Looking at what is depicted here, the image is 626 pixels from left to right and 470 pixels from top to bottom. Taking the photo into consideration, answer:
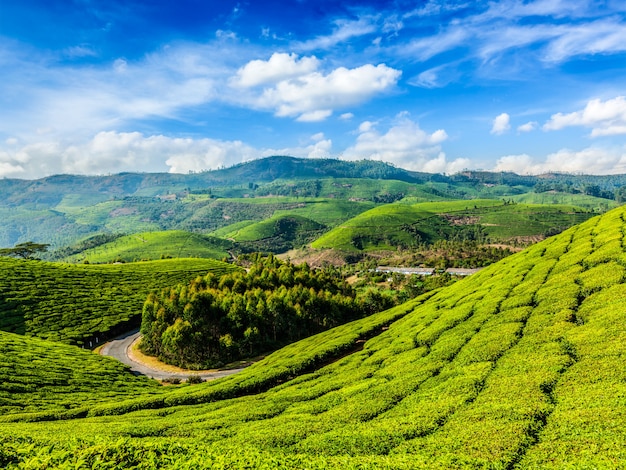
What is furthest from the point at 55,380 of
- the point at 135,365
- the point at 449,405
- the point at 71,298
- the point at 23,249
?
the point at 23,249

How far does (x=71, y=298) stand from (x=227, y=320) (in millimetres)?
58985

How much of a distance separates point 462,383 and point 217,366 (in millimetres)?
68778

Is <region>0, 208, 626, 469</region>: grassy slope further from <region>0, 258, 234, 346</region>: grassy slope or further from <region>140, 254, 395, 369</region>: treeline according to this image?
<region>0, 258, 234, 346</region>: grassy slope

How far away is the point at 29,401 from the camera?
43750 mm

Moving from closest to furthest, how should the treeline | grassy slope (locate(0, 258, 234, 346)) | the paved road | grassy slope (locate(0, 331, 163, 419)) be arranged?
grassy slope (locate(0, 331, 163, 419))
the paved road
the treeline
grassy slope (locate(0, 258, 234, 346))

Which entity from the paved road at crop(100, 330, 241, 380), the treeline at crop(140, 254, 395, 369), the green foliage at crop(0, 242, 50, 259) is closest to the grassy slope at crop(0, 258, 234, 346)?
the paved road at crop(100, 330, 241, 380)

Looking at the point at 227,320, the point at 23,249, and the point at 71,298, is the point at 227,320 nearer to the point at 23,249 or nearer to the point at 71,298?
the point at 71,298

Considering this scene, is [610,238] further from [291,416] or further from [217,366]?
[217,366]

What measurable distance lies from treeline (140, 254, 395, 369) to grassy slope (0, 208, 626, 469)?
40141 mm

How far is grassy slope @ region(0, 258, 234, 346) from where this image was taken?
312 ft

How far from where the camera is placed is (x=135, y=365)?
8362 cm

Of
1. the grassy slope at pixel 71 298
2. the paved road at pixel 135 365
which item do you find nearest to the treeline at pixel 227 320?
the paved road at pixel 135 365

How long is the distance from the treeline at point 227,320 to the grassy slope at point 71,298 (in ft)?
63.2

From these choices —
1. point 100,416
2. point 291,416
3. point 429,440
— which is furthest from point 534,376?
point 100,416
